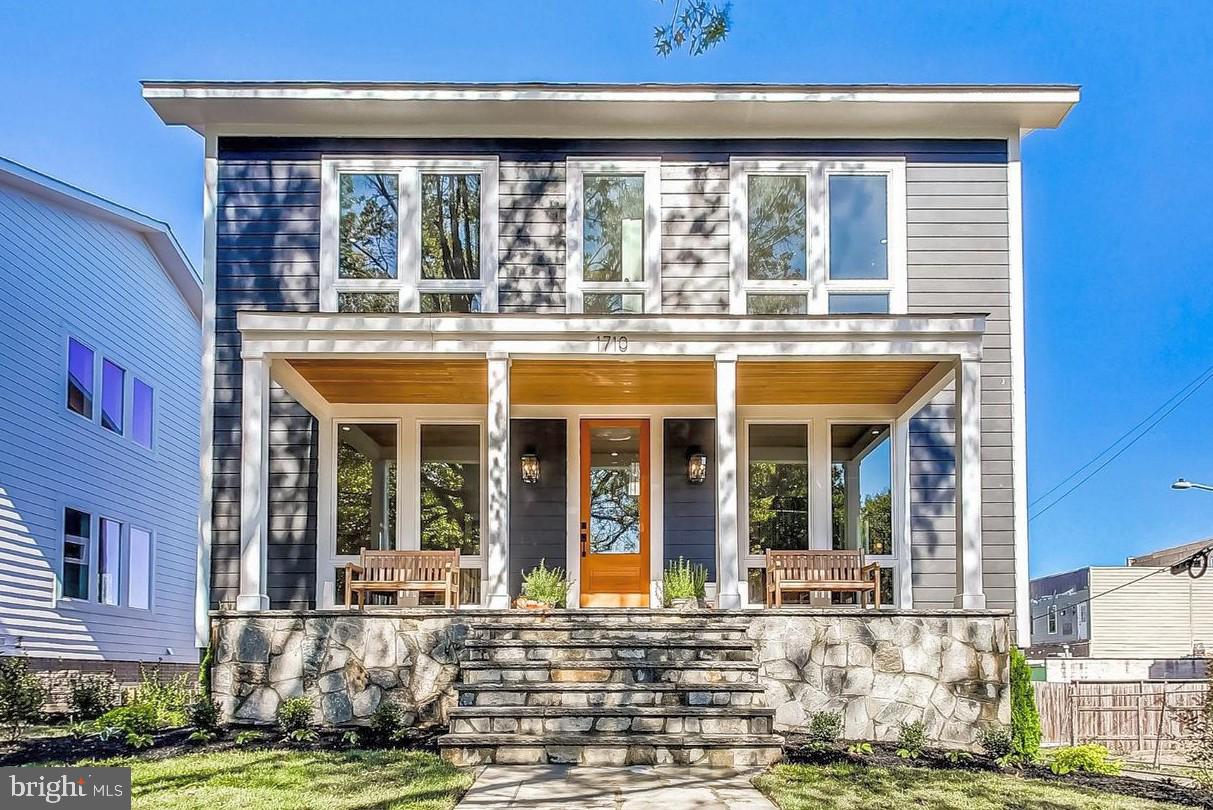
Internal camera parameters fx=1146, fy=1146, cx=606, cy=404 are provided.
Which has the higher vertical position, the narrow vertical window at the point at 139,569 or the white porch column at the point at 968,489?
the white porch column at the point at 968,489

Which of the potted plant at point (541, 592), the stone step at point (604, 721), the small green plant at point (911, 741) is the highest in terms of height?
the potted plant at point (541, 592)

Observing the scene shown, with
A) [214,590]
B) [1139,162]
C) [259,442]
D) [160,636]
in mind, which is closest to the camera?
[259,442]

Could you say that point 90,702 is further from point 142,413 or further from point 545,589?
point 142,413

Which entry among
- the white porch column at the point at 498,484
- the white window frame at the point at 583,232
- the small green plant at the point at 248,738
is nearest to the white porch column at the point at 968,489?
the white window frame at the point at 583,232

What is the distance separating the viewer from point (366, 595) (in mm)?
10969

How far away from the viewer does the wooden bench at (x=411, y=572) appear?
1023cm

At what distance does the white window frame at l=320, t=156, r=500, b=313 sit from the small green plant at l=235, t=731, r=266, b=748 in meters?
4.36

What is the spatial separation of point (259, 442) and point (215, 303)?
7.48 feet

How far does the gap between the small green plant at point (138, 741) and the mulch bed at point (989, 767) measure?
4.39 m

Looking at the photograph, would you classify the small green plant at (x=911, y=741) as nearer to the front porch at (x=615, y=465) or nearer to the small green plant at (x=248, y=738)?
the front porch at (x=615, y=465)

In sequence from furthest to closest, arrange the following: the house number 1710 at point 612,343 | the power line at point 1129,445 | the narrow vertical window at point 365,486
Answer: the power line at point 1129,445, the narrow vertical window at point 365,486, the house number 1710 at point 612,343

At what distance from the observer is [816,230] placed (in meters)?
11.3

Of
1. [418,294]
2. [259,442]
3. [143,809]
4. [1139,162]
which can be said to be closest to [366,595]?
[259,442]

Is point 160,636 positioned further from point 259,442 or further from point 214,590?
point 259,442
